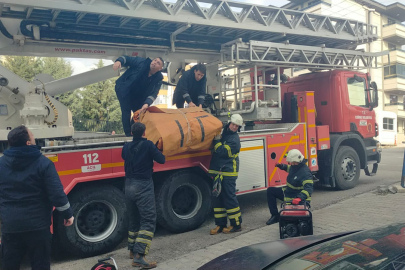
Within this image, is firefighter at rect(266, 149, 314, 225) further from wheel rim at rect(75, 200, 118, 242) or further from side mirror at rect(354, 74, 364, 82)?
side mirror at rect(354, 74, 364, 82)

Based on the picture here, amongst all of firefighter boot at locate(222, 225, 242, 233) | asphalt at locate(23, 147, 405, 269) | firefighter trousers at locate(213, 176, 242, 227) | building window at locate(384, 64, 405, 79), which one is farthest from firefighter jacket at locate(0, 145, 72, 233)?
building window at locate(384, 64, 405, 79)

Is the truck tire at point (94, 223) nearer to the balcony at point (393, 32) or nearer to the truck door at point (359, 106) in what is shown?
the truck door at point (359, 106)

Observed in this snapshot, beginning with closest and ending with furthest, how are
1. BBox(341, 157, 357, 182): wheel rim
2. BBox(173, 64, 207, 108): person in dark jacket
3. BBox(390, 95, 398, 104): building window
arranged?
1. BBox(173, 64, 207, 108): person in dark jacket
2. BBox(341, 157, 357, 182): wheel rim
3. BBox(390, 95, 398, 104): building window

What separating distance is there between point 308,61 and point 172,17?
3392 millimetres

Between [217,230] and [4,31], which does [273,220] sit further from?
[4,31]

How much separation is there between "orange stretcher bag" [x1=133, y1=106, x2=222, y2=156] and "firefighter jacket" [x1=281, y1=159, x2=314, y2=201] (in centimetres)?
130

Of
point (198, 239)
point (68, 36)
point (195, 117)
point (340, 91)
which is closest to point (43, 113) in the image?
point (68, 36)

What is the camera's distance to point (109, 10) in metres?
5.27

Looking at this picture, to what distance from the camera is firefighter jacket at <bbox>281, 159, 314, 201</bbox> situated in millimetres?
4871

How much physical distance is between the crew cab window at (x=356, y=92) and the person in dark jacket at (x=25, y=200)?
706 centimetres

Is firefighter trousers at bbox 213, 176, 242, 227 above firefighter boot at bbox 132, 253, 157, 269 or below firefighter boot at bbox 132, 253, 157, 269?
above

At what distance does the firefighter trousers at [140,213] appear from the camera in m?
3.96

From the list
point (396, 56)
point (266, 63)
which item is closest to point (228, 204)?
point (266, 63)

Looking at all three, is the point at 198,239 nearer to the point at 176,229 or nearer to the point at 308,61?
the point at 176,229
